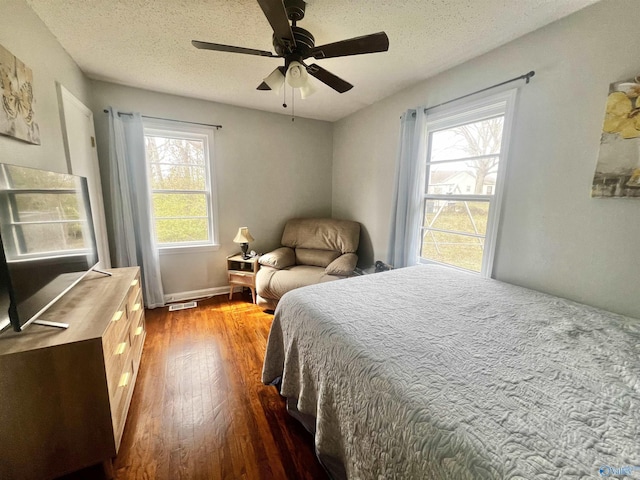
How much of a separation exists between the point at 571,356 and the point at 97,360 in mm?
2056

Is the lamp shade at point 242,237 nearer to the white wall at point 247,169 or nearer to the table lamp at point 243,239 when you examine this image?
the table lamp at point 243,239

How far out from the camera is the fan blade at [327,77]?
64.6 inches

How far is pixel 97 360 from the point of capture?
115 centimetres

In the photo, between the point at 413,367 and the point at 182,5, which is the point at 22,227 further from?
the point at 413,367

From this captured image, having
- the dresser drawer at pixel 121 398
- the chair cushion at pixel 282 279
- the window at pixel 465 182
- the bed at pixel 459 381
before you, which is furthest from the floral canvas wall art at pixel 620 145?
the dresser drawer at pixel 121 398

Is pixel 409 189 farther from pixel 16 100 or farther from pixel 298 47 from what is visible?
pixel 16 100

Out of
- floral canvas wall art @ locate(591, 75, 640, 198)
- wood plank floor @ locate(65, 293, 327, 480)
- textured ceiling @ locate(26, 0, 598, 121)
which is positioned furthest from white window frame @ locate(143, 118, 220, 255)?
floral canvas wall art @ locate(591, 75, 640, 198)

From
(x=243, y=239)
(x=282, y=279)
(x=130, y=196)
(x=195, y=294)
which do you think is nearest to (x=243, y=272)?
(x=243, y=239)

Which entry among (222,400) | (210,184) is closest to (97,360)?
(222,400)

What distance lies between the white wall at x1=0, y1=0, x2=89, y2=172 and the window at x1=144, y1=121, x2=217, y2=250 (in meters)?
0.90

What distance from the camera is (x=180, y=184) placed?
311 centimetres

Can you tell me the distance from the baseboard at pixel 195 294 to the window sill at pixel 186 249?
0.53 meters

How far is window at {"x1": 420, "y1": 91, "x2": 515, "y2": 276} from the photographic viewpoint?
2.02 metres

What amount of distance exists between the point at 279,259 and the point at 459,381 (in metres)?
2.46
